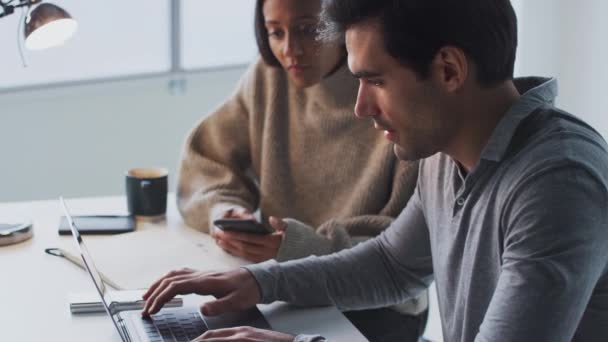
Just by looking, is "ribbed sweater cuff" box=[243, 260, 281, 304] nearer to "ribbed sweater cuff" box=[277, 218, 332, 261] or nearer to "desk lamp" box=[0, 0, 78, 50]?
"ribbed sweater cuff" box=[277, 218, 332, 261]

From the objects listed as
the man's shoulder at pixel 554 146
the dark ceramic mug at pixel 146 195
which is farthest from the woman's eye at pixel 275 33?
the man's shoulder at pixel 554 146

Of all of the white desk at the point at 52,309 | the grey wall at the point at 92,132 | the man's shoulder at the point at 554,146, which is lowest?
the grey wall at the point at 92,132

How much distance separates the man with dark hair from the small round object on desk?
1.40 feet

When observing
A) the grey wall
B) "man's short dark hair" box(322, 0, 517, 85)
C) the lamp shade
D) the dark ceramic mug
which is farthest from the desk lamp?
the grey wall

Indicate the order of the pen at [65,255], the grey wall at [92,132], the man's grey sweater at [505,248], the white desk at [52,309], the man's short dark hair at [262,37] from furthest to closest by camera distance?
the grey wall at [92,132] → the man's short dark hair at [262,37] → the pen at [65,255] → the white desk at [52,309] → the man's grey sweater at [505,248]

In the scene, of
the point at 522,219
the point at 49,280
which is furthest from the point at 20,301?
the point at 522,219

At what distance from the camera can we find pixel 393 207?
1710 mm

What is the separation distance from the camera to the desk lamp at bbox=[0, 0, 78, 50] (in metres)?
1.64

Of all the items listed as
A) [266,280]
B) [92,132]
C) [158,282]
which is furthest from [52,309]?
[92,132]

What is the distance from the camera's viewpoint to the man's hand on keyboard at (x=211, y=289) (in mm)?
1321

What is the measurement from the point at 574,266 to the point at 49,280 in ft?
2.81

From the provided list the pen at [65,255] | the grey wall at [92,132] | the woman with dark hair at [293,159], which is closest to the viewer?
the pen at [65,255]

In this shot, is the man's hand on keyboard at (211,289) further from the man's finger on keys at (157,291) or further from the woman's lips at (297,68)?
the woman's lips at (297,68)

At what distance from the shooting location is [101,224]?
176 centimetres
